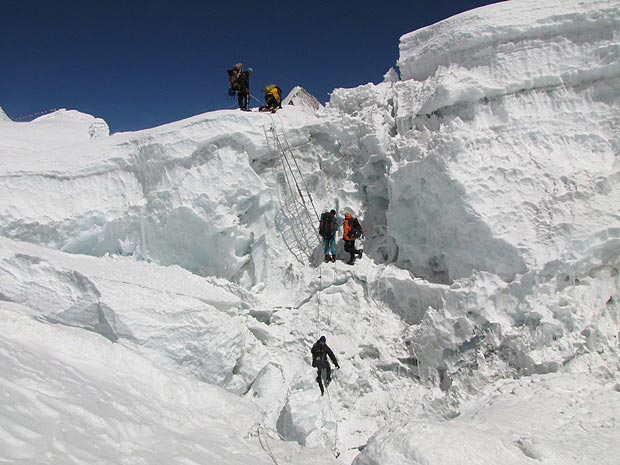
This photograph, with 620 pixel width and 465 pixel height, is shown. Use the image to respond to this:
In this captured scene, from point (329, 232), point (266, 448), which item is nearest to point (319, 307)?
point (329, 232)

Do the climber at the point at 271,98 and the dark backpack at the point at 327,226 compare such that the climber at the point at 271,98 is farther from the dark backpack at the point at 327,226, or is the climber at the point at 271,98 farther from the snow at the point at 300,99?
the dark backpack at the point at 327,226

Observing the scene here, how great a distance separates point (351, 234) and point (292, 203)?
1.64 metres

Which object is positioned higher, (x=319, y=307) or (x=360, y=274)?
(x=360, y=274)

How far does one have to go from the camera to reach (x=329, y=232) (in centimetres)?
845

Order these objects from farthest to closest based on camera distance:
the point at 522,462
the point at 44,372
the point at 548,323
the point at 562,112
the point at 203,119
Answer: the point at 203,119 → the point at 562,112 → the point at 548,323 → the point at 44,372 → the point at 522,462

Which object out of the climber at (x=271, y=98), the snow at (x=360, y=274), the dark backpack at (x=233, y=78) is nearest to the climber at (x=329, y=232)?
the snow at (x=360, y=274)

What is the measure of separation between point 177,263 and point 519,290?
5840 millimetres

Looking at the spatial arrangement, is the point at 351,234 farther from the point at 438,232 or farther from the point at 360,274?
the point at 438,232

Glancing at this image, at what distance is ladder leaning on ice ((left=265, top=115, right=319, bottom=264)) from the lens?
30.1ft

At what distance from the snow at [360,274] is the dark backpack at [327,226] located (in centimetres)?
57

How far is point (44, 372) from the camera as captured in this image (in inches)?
187

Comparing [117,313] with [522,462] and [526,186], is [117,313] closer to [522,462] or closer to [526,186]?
[522,462]

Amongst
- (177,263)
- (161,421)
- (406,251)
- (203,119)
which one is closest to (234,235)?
(177,263)

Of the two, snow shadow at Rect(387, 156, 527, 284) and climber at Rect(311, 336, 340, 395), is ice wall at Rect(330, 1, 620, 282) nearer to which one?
snow shadow at Rect(387, 156, 527, 284)
